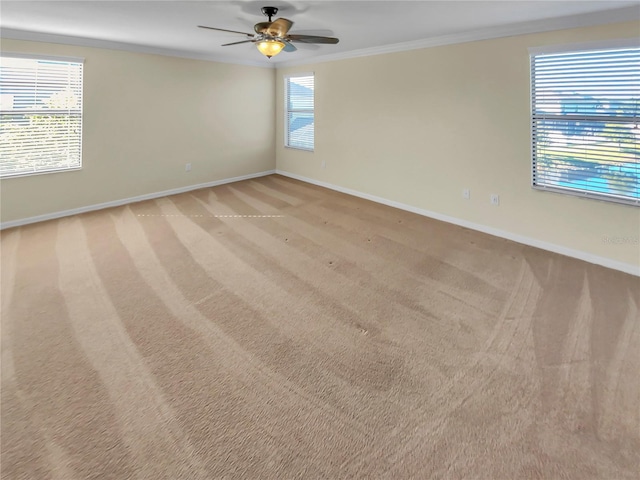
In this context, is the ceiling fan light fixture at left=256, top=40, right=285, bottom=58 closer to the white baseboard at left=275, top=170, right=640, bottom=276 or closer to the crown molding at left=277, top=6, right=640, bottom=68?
the crown molding at left=277, top=6, right=640, bottom=68

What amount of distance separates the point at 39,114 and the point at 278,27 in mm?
3350

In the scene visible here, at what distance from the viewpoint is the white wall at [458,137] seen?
3.47 metres

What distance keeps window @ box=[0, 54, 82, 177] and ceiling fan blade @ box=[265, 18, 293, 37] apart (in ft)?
10.0

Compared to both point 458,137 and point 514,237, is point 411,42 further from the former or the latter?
point 514,237

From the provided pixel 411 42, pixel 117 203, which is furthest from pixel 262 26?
pixel 117 203

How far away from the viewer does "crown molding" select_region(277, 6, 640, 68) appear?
302cm

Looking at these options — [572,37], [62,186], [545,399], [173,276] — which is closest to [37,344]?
[173,276]

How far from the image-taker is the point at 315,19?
3488 mm

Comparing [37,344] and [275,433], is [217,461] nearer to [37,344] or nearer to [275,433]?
[275,433]

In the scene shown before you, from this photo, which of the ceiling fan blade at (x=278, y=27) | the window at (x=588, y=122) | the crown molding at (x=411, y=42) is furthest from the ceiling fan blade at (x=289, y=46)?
the window at (x=588, y=122)

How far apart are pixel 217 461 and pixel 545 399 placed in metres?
1.64

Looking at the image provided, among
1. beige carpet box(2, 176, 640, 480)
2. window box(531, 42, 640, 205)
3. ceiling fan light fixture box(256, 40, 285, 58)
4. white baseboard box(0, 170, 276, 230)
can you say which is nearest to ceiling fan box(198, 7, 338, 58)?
ceiling fan light fixture box(256, 40, 285, 58)

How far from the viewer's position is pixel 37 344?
2.22 metres

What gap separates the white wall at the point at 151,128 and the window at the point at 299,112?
1.35 feet
